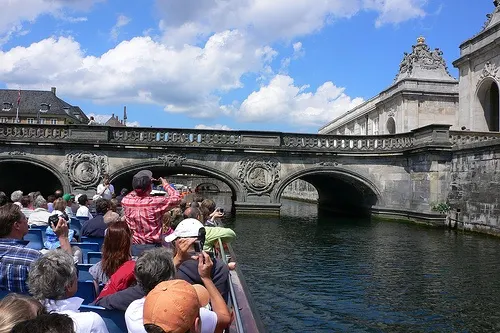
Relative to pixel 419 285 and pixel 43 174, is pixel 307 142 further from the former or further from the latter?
Answer: pixel 43 174

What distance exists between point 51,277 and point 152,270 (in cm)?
57

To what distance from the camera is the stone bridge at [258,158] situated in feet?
61.0

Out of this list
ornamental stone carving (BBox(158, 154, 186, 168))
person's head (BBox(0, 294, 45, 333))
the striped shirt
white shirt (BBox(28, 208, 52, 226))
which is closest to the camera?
person's head (BBox(0, 294, 45, 333))

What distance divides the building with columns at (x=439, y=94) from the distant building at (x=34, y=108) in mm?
34666

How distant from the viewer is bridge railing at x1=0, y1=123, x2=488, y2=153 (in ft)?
63.6

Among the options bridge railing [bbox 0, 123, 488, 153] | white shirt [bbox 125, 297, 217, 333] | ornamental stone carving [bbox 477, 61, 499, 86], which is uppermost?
ornamental stone carving [bbox 477, 61, 499, 86]

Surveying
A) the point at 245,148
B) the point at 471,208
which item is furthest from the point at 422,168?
the point at 245,148

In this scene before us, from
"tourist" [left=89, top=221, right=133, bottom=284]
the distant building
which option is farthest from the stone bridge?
the distant building

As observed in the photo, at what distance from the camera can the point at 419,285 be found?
941 cm

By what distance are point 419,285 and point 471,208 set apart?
337 inches

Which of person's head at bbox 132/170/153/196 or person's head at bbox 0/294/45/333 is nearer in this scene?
person's head at bbox 0/294/45/333

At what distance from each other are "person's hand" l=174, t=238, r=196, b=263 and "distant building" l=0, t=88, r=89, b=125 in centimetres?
5756

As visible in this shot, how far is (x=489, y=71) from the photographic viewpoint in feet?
72.6

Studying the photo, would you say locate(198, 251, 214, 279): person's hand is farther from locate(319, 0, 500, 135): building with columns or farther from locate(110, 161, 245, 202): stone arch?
locate(319, 0, 500, 135): building with columns
